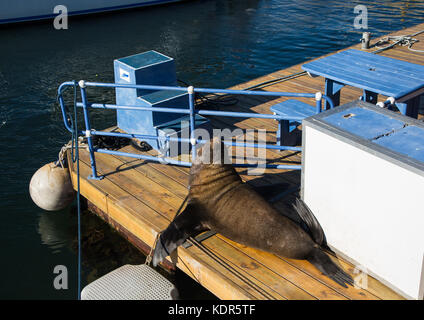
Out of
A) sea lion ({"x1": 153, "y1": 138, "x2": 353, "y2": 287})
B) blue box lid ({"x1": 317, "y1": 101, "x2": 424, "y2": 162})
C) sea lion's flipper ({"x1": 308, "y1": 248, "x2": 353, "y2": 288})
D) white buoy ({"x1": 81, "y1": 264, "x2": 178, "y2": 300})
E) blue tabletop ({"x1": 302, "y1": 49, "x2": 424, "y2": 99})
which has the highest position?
blue tabletop ({"x1": 302, "y1": 49, "x2": 424, "y2": 99})

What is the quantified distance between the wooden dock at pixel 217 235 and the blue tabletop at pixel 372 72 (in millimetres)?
1207

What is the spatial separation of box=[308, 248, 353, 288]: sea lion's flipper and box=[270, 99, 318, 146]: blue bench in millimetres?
1975

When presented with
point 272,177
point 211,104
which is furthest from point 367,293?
point 211,104

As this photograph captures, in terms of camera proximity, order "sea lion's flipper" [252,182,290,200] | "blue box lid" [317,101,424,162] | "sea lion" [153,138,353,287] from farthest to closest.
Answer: "sea lion's flipper" [252,182,290,200] → "sea lion" [153,138,353,287] → "blue box lid" [317,101,424,162]

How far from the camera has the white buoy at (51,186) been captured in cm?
635

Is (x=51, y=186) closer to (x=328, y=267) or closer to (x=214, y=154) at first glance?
(x=214, y=154)

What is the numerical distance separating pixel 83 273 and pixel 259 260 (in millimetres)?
2622

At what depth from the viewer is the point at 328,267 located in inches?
174

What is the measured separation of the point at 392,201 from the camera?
379 cm

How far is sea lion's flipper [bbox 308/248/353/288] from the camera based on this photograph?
4.31m

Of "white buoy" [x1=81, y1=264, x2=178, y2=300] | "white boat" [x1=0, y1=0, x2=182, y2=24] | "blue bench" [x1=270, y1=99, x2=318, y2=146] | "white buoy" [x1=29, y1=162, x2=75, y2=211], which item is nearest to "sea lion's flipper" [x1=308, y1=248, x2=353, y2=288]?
"white buoy" [x1=81, y1=264, x2=178, y2=300]

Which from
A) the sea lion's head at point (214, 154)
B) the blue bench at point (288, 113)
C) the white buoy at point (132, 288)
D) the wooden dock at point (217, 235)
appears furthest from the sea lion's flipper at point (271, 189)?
the white buoy at point (132, 288)

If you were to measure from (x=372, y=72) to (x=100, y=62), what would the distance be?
10.6m

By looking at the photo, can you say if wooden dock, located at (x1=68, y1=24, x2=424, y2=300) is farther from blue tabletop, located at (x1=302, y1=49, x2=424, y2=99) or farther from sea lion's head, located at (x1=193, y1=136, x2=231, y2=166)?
blue tabletop, located at (x1=302, y1=49, x2=424, y2=99)
